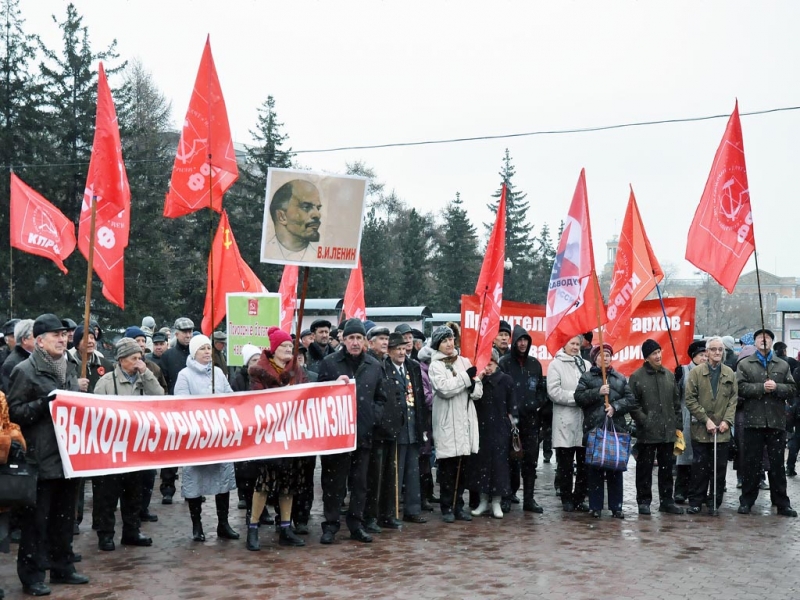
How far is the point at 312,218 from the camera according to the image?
9164 millimetres

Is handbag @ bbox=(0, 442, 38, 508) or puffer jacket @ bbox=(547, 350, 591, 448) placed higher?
puffer jacket @ bbox=(547, 350, 591, 448)

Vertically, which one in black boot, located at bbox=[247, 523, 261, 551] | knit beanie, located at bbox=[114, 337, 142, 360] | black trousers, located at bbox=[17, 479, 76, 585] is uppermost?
knit beanie, located at bbox=[114, 337, 142, 360]

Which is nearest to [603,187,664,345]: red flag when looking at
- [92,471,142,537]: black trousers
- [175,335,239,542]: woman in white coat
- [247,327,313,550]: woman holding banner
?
[247,327,313,550]: woman holding banner

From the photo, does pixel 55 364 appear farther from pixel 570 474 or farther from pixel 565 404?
pixel 570 474

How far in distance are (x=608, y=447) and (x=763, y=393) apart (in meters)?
2.05

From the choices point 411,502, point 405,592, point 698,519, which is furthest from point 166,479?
point 698,519

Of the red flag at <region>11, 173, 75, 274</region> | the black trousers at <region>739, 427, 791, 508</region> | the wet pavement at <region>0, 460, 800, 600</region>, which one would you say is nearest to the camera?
the wet pavement at <region>0, 460, 800, 600</region>

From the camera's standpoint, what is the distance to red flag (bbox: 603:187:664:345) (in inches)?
523

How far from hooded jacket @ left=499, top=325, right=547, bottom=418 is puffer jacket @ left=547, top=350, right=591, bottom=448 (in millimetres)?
248

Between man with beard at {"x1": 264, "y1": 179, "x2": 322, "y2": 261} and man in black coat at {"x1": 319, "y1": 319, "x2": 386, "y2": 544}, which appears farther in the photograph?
man in black coat at {"x1": 319, "y1": 319, "x2": 386, "y2": 544}

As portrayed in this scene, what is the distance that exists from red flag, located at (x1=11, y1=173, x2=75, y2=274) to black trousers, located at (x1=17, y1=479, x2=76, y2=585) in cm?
824

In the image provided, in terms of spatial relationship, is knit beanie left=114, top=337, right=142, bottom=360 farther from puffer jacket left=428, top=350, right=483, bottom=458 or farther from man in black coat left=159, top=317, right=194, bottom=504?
puffer jacket left=428, top=350, right=483, bottom=458

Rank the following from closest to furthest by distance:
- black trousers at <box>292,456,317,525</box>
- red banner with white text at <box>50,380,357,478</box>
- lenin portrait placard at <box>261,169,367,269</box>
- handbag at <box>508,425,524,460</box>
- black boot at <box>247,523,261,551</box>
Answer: red banner with white text at <box>50,380,357,478</box>, lenin portrait placard at <box>261,169,367,269</box>, black boot at <box>247,523,261,551</box>, black trousers at <box>292,456,317,525</box>, handbag at <box>508,425,524,460</box>

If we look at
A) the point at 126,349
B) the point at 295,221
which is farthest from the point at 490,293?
the point at 126,349
